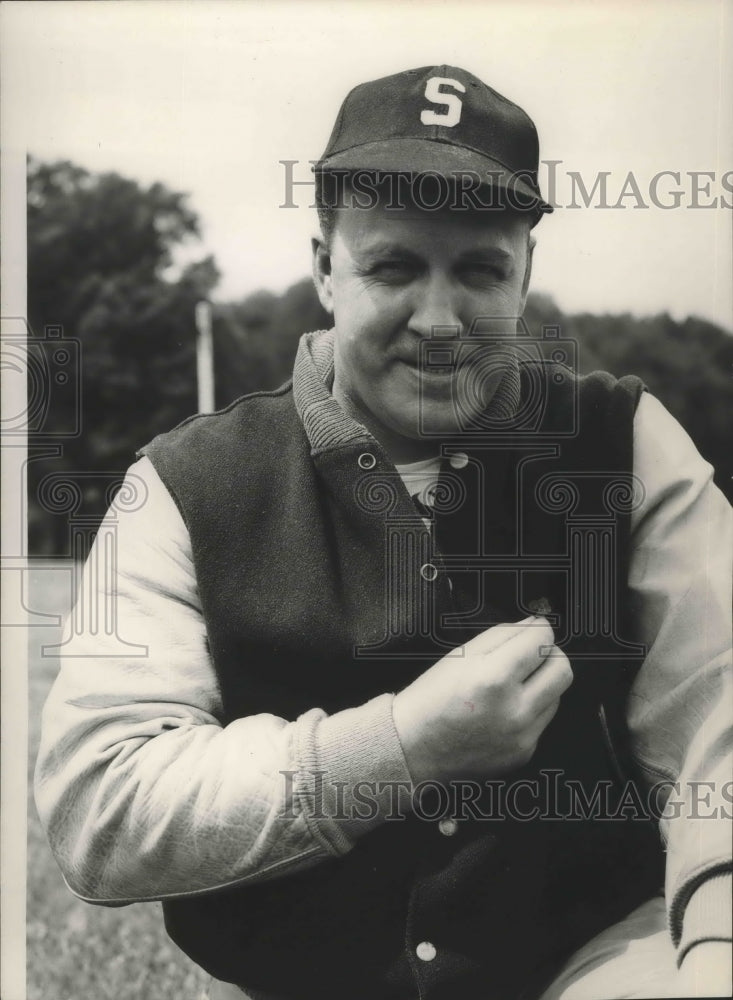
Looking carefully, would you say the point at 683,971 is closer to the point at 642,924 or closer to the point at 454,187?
the point at 642,924

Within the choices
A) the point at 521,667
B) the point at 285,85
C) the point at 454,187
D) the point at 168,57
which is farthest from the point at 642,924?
the point at 168,57

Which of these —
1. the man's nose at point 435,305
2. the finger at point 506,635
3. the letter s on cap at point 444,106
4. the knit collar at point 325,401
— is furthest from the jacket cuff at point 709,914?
the letter s on cap at point 444,106

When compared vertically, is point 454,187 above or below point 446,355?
above

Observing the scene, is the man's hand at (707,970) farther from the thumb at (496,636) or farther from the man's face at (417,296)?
the man's face at (417,296)

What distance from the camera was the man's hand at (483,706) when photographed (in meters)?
1.54

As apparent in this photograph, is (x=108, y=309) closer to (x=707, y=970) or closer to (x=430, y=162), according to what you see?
(x=430, y=162)

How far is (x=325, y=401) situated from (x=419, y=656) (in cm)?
46

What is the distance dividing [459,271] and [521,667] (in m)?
0.64

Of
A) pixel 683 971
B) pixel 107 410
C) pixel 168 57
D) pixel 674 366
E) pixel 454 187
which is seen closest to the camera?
pixel 683 971

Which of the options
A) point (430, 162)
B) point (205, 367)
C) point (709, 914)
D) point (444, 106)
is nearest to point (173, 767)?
point (709, 914)

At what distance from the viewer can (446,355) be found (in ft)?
5.51

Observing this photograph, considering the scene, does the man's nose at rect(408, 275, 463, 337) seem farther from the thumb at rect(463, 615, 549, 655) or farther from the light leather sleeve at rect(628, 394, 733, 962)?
the thumb at rect(463, 615, 549, 655)

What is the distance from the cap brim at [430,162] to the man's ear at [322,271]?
15 centimetres

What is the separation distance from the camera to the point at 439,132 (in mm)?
1641
